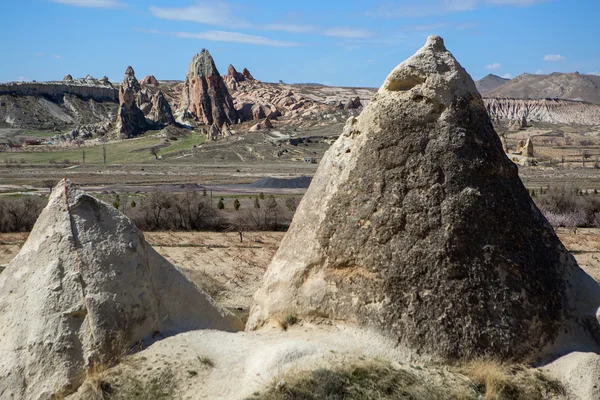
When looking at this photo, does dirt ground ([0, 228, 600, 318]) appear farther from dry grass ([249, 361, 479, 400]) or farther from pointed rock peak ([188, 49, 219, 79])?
pointed rock peak ([188, 49, 219, 79])

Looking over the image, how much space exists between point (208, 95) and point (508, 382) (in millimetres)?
102851

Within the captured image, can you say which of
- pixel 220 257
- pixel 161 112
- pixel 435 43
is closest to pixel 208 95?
pixel 161 112

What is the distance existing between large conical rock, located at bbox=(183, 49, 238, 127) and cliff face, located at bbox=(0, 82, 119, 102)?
2717 centimetres

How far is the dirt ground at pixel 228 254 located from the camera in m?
11.3

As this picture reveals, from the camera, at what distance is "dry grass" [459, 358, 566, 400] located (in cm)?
451

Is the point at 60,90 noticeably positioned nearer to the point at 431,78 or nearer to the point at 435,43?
the point at 435,43

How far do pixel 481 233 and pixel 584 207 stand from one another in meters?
22.9

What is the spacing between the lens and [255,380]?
441cm

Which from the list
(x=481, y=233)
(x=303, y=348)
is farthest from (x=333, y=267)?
(x=481, y=233)

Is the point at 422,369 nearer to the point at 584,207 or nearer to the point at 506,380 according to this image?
the point at 506,380

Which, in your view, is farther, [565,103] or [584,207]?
[565,103]

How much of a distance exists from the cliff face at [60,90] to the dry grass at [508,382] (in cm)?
11803

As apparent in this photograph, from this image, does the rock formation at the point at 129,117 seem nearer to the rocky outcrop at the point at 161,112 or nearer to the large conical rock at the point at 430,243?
the rocky outcrop at the point at 161,112

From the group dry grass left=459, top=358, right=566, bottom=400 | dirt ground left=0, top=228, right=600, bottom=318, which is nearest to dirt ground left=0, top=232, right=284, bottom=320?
dirt ground left=0, top=228, right=600, bottom=318
